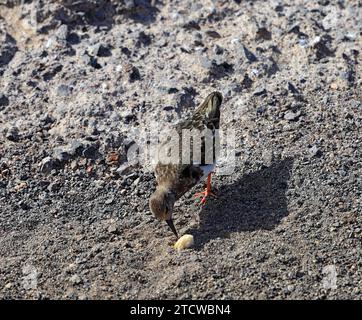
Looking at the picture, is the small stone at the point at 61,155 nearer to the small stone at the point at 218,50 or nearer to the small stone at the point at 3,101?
the small stone at the point at 3,101

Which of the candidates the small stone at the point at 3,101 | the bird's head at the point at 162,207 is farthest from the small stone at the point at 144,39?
the bird's head at the point at 162,207

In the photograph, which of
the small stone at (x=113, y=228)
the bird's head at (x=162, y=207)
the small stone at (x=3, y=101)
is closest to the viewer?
the bird's head at (x=162, y=207)

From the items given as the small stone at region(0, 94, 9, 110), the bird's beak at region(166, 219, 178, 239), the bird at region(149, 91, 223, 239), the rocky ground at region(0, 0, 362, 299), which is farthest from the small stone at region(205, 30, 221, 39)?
the bird's beak at region(166, 219, 178, 239)

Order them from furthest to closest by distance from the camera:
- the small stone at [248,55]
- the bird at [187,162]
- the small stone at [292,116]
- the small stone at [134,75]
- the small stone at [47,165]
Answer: the small stone at [248,55], the small stone at [134,75], the small stone at [292,116], the small stone at [47,165], the bird at [187,162]

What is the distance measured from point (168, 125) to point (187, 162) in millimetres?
1356

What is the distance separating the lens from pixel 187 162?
964 centimetres

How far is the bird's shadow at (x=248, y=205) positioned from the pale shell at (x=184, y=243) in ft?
0.31

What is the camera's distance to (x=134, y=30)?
12250 millimetres

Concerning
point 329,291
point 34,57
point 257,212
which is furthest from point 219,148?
point 34,57

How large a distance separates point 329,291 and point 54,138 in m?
4.76

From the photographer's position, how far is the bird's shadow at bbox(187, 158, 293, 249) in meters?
9.14

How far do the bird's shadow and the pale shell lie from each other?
9cm

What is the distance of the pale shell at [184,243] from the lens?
28.9ft

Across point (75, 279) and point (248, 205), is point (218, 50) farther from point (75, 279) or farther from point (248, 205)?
point (75, 279)
